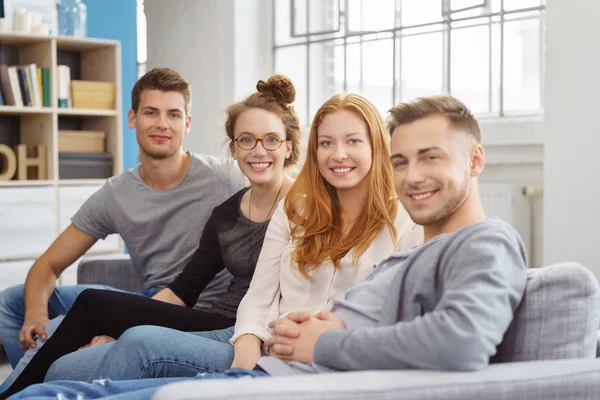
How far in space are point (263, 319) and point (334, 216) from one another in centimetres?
33

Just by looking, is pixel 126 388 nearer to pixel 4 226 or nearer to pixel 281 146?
pixel 281 146

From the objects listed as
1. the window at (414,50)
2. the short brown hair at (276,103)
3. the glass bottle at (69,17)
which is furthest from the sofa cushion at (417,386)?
the glass bottle at (69,17)

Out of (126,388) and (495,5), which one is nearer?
(126,388)

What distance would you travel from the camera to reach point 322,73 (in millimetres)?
5219

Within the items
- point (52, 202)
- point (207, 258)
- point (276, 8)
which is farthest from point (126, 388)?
point (276, 8)

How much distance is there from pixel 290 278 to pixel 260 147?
51 centimetres

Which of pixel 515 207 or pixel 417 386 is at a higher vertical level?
pixel 515 207

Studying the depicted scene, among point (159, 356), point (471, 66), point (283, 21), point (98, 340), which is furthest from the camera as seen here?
point (283, 21)

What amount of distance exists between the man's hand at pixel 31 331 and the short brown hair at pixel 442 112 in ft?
5.48

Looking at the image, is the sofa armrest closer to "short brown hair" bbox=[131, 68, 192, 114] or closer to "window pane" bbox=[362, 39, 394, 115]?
"short brown hair" bbox=[131, 68, 192, 114]

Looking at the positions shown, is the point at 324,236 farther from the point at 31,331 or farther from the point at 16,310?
the point at 16,310

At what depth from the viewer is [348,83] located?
4.94m

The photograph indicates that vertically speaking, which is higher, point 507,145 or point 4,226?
point 507,145

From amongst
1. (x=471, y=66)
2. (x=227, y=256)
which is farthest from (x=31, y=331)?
(x=471, y=66)
